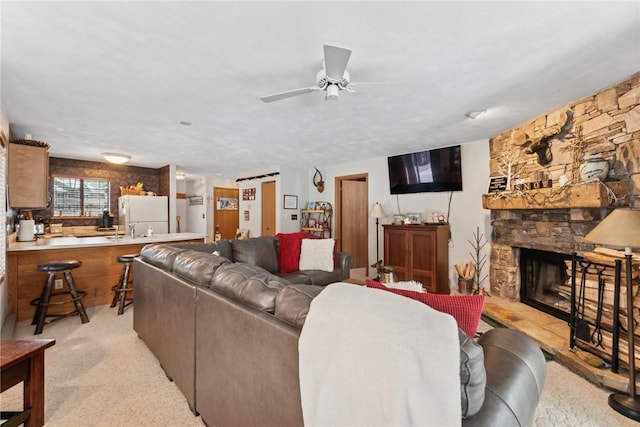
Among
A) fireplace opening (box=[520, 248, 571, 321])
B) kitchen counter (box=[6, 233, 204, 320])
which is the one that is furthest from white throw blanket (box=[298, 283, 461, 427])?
kitchen counter (box=[6, 233, 204, 320])

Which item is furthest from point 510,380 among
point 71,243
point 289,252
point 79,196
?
point 79,196

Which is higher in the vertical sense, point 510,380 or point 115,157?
point 115,157

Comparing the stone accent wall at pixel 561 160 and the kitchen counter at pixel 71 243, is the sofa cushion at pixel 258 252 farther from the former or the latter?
the stone accent wall at pixel 561 160

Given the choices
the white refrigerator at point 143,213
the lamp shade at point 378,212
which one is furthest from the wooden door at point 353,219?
the white refrigerator at point 143,213

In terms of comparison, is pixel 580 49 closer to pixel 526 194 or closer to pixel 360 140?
pixel 526 194

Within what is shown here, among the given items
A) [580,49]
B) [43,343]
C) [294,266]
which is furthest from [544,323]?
[43,343]

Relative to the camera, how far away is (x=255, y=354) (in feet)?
3.88

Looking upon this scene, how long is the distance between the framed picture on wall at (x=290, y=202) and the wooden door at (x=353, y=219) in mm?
1019

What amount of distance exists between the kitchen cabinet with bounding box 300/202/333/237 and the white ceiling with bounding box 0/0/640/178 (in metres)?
2.68

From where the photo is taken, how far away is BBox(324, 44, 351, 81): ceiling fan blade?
64.9 inches

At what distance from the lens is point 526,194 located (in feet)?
10.1

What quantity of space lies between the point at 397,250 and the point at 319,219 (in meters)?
2.19

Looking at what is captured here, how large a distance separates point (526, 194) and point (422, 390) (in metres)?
3.09

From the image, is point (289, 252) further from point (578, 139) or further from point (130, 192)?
point (130, 192)
